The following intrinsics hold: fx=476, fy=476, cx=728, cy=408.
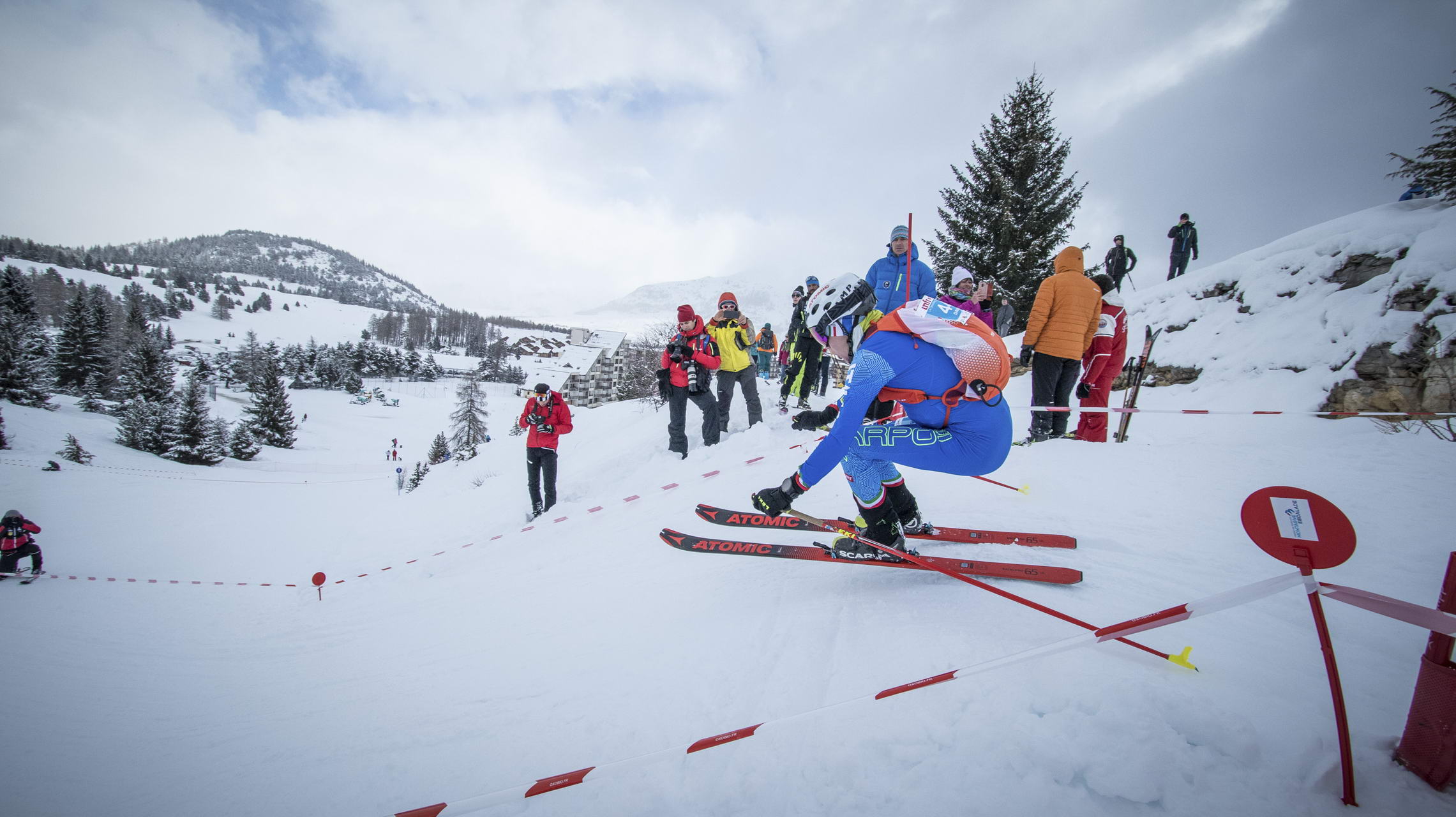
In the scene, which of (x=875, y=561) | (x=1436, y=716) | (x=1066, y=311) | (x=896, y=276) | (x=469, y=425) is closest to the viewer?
(x=1436, y=716)

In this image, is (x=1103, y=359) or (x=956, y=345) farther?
(x=1103, y=359)

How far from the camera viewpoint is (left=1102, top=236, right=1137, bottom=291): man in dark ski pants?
35.8 feet

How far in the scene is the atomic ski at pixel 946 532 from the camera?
3170 mm

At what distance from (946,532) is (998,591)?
1222mm

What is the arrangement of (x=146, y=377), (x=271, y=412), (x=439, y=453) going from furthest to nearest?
(x=271, y=412) → (x=439, y=453) → (x=146, y=377)

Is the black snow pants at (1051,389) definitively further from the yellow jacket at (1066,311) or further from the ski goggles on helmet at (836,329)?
the ski goggles on helmet at (836,329)

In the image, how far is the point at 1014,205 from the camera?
1444 cm

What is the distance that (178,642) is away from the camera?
407 centimetres

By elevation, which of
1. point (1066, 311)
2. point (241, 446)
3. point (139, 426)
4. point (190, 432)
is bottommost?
point (241, 446)

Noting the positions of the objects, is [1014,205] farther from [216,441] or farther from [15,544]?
[216,441]

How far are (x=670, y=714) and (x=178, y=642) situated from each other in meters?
4.98

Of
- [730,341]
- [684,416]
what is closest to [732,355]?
[730,341]

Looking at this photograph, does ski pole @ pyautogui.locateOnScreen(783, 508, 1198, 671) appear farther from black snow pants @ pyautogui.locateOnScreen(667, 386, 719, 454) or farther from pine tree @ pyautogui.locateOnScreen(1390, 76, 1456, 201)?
pine tree @ pyautogui.locateOnScreen(1390, 76, 1456, 201)

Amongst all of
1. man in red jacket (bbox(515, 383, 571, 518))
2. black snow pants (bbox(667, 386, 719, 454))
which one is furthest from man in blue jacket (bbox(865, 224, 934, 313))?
man in red jacket (bbox(515, 383, 571, 518))
